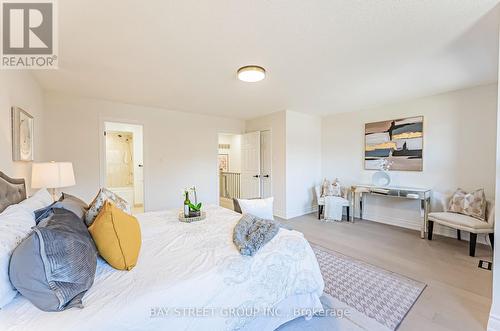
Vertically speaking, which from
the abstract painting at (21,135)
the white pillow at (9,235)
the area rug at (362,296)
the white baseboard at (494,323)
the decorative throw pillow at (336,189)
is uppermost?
the abstract painting at (21,135)

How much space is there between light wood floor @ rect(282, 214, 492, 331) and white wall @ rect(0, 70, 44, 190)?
3610mm

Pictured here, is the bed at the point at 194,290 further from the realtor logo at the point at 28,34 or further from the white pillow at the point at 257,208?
the realtor logo at the point at 28,34

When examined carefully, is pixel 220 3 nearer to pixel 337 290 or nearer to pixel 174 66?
pixel 174 66

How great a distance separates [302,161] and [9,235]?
461 centimetres

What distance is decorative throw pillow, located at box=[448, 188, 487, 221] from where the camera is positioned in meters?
2.99

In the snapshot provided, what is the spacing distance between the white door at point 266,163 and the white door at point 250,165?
126 mm

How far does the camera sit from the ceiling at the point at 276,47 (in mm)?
1591

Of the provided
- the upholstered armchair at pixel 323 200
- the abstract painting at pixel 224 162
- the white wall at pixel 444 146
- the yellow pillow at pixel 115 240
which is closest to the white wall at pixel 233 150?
the abstract painting at pixel 224 162

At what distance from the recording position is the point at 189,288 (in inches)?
47.7

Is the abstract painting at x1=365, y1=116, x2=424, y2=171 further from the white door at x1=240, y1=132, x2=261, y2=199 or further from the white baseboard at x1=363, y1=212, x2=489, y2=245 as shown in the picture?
the white door at x1=240, y1=132, x2=261, y2=199

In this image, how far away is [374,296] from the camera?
2.02 meters

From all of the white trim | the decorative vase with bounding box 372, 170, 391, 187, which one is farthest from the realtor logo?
the decorative vase with bounding box 372, 170, 391, 187

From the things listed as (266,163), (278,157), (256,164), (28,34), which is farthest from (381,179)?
(28,34)

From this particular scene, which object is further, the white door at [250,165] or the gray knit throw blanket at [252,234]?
the white door at [250,165]
